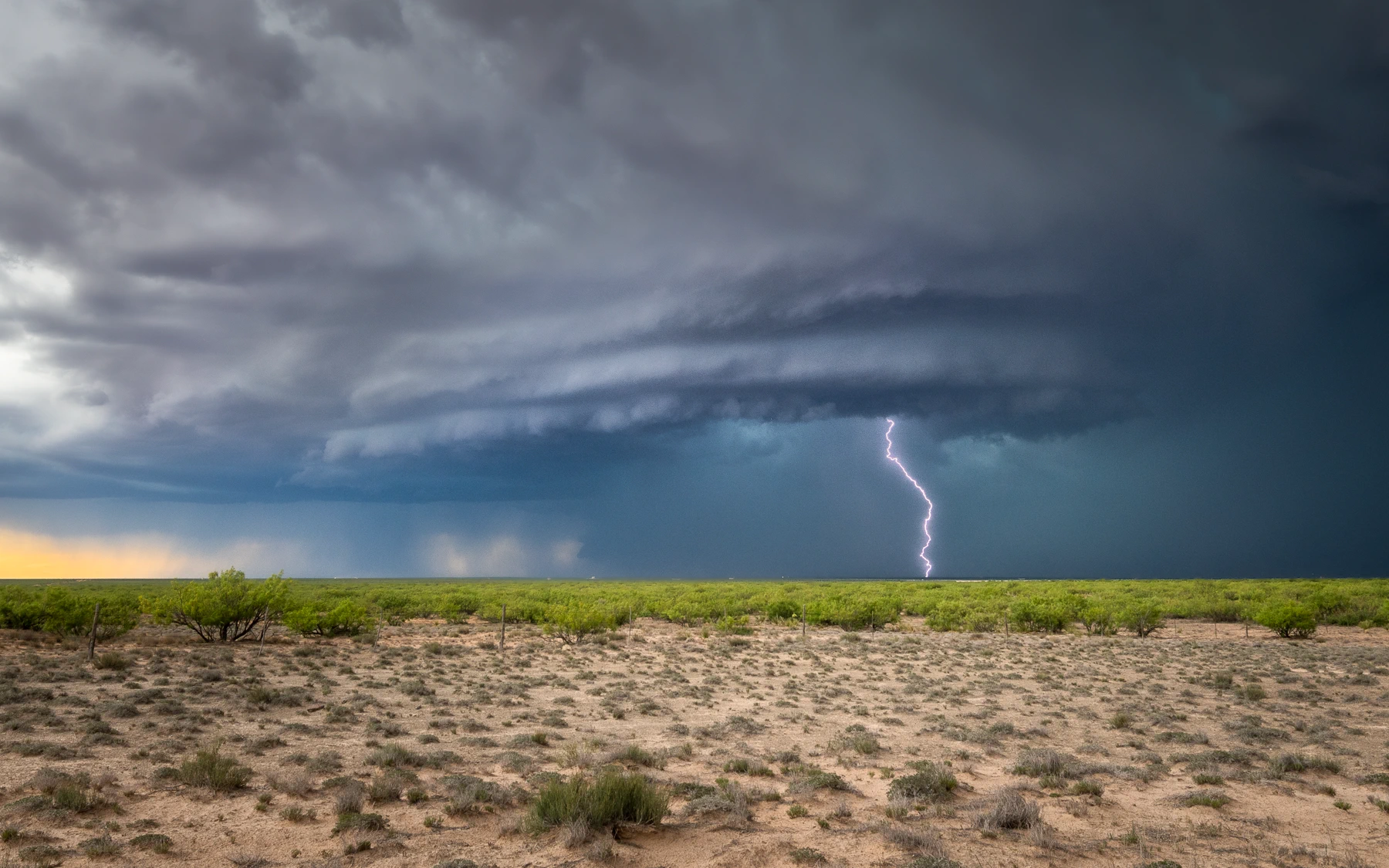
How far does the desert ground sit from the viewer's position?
10625mm

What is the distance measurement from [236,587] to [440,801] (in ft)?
105

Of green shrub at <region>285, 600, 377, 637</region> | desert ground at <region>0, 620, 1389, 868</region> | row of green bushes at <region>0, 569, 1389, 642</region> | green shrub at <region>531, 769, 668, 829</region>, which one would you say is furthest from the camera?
green shrub at <region>285, 600, 377, 637</region>

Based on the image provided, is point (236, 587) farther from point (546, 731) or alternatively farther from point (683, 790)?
point (683, 790)

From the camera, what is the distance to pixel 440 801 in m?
12.7

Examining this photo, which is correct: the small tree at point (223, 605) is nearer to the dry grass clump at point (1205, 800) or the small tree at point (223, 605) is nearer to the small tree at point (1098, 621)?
the dry grass clump at point (1205, 800)

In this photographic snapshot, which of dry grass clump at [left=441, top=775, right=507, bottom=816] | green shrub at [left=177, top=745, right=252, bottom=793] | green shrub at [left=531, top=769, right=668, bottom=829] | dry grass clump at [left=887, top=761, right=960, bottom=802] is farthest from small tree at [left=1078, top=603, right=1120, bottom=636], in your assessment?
green shrub at [left=177, top=745, right=252, bottom=793]

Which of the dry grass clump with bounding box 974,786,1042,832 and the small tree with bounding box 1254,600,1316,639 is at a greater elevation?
the dry grass clump with bounding box 974,786,1042,832

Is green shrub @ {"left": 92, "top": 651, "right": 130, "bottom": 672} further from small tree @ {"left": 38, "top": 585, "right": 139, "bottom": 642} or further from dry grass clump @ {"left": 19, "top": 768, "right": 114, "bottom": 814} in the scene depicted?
dry grass clump @ {"left": 19, "top": 768, "right": 114, "bottom": 814}

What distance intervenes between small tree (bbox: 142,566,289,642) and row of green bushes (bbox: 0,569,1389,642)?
0.21 ft

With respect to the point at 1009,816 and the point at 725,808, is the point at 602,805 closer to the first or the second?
the point at 725,808

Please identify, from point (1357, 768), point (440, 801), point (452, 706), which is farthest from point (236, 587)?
point (1357, 768)

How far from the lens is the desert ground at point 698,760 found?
1062 centimetres

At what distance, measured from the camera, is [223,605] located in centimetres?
3712

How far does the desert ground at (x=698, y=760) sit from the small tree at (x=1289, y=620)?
15.6 metres
